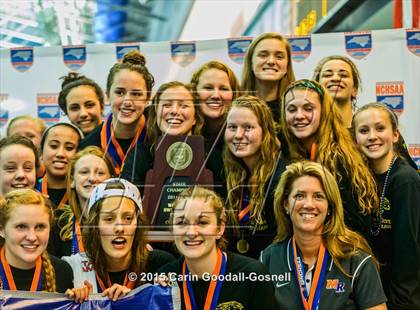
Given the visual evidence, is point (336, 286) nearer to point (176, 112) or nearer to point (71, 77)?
point (176, 112)

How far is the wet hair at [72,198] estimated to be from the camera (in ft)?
7.34

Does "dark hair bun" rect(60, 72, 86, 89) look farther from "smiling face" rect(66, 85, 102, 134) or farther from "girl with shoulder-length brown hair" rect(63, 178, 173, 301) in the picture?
"girl with shoulder-length brown hair" rect(63, 178, 173, 301)

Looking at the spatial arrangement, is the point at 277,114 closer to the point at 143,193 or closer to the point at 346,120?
the point at 346,120

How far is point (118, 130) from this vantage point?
7.68 ft

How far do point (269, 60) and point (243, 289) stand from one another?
0.83m

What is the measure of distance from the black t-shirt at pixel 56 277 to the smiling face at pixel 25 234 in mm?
19

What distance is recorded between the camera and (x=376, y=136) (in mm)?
2217

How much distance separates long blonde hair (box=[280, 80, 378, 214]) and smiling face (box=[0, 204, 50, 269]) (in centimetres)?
85

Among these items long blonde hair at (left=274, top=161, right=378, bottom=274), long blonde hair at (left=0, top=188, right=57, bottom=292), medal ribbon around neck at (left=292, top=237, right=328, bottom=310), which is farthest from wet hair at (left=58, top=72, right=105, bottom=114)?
medal ribbon around neck at (left=292, top=237, right=328, bottom=310)

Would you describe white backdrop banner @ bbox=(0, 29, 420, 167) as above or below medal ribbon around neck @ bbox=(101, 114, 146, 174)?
above

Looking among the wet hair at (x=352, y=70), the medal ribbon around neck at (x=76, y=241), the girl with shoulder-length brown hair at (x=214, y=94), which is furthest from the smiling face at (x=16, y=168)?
the wet hair at (x=352, y=70)

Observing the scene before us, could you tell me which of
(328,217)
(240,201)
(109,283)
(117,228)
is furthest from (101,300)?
(328,217)

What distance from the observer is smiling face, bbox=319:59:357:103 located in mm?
2367

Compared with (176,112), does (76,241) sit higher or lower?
lower
